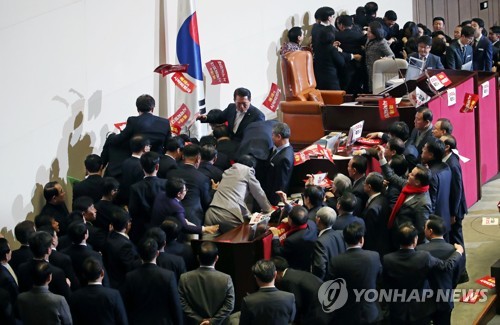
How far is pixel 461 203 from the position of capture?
30.7 ft

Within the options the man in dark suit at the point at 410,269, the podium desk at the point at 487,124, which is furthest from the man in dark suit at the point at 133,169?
the podium desk at the point at 487,124

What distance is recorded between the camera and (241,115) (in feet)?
33.3

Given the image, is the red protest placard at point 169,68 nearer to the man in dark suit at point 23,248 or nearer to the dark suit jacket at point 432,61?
the dark suit jacket at point 432,61

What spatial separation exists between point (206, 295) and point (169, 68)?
12.2 ft

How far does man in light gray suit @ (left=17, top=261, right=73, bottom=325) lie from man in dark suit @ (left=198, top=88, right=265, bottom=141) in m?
3.42

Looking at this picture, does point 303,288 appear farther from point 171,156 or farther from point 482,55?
point 482,55

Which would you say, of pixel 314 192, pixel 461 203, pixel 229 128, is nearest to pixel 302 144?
pixel 229 128

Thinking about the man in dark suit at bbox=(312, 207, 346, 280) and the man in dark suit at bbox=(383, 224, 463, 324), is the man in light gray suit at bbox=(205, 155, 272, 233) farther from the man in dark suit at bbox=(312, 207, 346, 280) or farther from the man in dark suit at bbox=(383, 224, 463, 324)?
the man in dark suit at bbox=(383, 224, 463, 324)

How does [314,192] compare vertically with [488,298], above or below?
above

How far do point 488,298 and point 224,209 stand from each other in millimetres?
2263

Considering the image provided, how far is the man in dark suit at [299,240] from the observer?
796 centimetres

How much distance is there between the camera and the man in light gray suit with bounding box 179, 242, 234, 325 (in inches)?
294

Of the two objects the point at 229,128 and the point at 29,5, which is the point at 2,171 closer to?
the point at 29,5

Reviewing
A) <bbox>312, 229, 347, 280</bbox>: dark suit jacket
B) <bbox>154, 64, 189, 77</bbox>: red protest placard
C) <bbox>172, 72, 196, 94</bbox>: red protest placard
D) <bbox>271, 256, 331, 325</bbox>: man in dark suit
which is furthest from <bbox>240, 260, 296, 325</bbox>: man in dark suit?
<bbox>154, 64, 189, 77</bbox>: red protest placard
